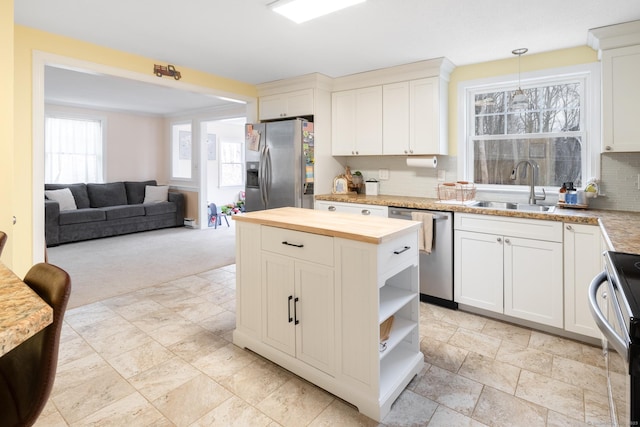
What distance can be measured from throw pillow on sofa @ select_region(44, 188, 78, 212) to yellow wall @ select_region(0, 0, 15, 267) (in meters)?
4.68

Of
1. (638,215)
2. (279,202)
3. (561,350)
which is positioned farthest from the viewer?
(279,202)

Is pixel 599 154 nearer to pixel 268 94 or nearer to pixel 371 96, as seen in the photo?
pixel 371 96

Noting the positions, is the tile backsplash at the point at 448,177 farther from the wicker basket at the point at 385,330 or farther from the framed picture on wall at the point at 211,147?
the framed picture on wall at the point at 211,147

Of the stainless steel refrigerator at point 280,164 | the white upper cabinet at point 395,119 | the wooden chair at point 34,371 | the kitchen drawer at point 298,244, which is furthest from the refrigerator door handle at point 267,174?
the wooden chair at point 34,371

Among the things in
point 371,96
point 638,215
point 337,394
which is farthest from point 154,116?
point 638,215

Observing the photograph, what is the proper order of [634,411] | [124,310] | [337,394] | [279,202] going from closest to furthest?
1. [634,411]
2. [337,394]
3. [124,310]
4. [279,202]

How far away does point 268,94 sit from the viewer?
4574 millimetres

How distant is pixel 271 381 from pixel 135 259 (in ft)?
11.7

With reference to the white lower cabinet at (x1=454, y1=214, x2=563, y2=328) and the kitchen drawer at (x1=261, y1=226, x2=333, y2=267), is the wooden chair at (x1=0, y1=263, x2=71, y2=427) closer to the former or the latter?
the kitchen drawer at (x1=261, y1=226, x2=333, y2=267)

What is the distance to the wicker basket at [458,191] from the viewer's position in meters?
3.44

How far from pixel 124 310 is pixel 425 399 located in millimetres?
2530

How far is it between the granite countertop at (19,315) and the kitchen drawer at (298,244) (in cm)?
123

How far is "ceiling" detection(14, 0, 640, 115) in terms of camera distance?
2434 mm

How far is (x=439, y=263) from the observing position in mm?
3178
